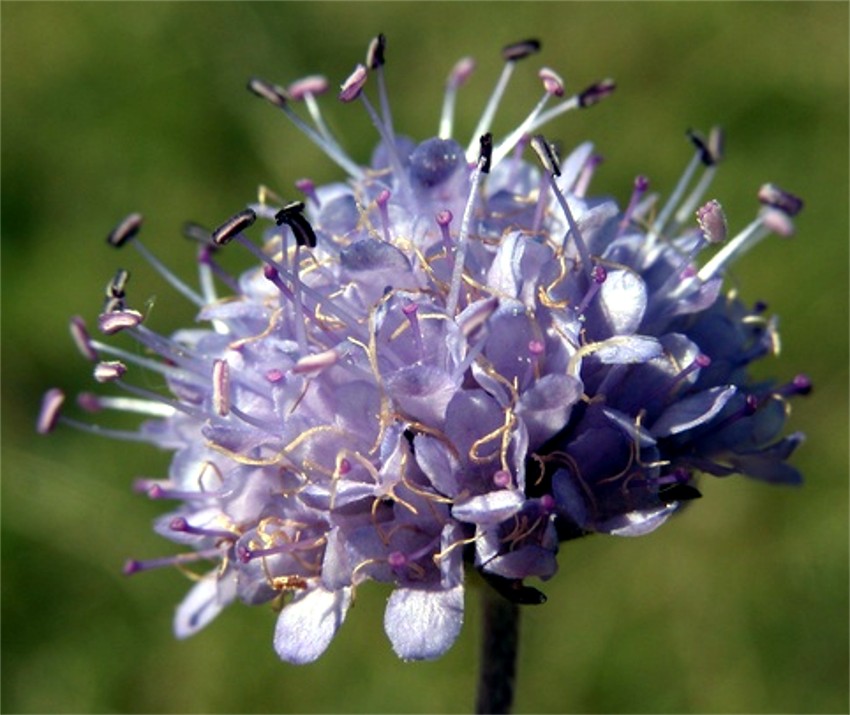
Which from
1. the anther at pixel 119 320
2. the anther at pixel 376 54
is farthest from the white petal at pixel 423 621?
the anther at pixel 376 54

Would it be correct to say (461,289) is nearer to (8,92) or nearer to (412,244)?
(412,244)

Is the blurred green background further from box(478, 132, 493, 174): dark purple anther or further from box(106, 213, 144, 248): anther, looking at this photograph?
box(478, 132, 493, 174): dark purple anther

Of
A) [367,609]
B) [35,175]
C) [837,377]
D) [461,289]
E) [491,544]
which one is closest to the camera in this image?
[491,544]

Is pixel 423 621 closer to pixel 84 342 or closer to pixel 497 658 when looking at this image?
pixel 497 658

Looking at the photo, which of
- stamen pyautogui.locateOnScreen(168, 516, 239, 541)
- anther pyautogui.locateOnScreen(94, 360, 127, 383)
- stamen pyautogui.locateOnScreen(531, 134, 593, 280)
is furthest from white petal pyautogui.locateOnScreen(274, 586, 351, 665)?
stamen pyautogui.locateOnScreen(531, 134, 593, 280)

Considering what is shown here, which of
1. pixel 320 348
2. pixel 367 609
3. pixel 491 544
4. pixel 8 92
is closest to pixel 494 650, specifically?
pixel 491 544

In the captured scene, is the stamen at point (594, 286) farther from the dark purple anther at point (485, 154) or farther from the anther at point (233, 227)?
the anther at point (233, 227)
